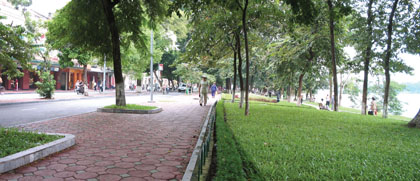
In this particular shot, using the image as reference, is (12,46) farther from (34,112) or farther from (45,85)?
(45,85)

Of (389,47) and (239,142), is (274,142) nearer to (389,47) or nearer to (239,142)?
(239,142)

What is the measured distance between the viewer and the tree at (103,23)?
1177cm

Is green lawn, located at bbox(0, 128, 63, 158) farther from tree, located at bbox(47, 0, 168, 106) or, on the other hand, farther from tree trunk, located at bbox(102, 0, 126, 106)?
tree, located at bbox(47, 0, 168, 106)

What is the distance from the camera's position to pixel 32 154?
13.3ft

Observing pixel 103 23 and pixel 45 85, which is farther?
pixel 45 85

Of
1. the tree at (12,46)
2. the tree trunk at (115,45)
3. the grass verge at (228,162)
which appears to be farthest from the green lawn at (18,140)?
the tree at (12,46)

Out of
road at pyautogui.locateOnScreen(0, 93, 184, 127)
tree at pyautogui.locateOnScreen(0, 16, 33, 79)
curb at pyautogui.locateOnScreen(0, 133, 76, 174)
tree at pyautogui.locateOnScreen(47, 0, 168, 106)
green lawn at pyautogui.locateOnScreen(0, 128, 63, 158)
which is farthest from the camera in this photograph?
tree at pyautogui.locateOnScreen(0, 16, 33, 79)

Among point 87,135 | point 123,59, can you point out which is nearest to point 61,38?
Result: point 123,59

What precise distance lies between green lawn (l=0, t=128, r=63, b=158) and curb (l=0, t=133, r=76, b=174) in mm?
146

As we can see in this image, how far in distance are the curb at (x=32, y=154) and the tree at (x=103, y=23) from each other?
7533 mm

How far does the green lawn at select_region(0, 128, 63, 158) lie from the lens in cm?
406

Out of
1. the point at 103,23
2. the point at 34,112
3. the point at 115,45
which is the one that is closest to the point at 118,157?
the point at 115,45

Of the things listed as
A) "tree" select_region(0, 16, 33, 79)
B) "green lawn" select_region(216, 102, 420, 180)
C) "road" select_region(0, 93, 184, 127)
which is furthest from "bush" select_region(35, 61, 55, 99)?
"green lawn" select_region(216, 102, 420, 180)

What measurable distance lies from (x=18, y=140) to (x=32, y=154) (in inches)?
29.4
